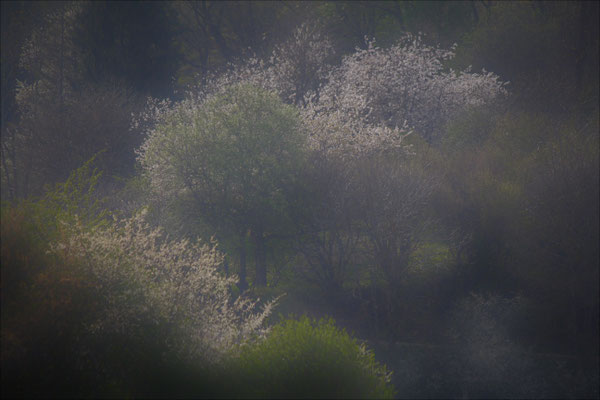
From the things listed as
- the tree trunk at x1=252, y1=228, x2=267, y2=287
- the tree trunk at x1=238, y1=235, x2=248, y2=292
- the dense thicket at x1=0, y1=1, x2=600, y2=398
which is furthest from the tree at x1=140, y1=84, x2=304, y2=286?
the tree trunk at x1=238, y1=235, x2=248, y2=292

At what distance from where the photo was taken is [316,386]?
12.4m

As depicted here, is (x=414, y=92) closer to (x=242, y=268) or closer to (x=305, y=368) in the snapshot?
(x=242, y=268)

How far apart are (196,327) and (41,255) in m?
3.61

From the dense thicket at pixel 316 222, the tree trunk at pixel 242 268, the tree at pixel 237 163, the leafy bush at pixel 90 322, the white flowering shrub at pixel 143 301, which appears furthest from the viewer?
the tree trunk at pixel 242 268

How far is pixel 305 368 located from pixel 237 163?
12.3 meters

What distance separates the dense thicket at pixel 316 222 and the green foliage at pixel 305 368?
0.06m

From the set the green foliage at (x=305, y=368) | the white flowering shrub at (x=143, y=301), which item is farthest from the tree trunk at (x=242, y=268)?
the white flowering shrub at (x=143, y=301)

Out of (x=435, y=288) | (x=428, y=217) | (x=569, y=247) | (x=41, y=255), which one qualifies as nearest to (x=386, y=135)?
(x=428, y=217)

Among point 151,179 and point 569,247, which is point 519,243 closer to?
point 569,247

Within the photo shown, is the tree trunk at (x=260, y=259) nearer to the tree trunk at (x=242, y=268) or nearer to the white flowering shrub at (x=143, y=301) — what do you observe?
the tree trunk at (x=242, y=268)

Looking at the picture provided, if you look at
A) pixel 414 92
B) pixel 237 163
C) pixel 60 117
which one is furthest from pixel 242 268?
pixel 414 92

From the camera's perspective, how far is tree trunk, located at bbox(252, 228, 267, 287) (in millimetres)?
24672

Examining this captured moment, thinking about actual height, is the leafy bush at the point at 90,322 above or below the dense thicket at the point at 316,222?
below

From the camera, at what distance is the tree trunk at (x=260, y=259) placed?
2467 cm
